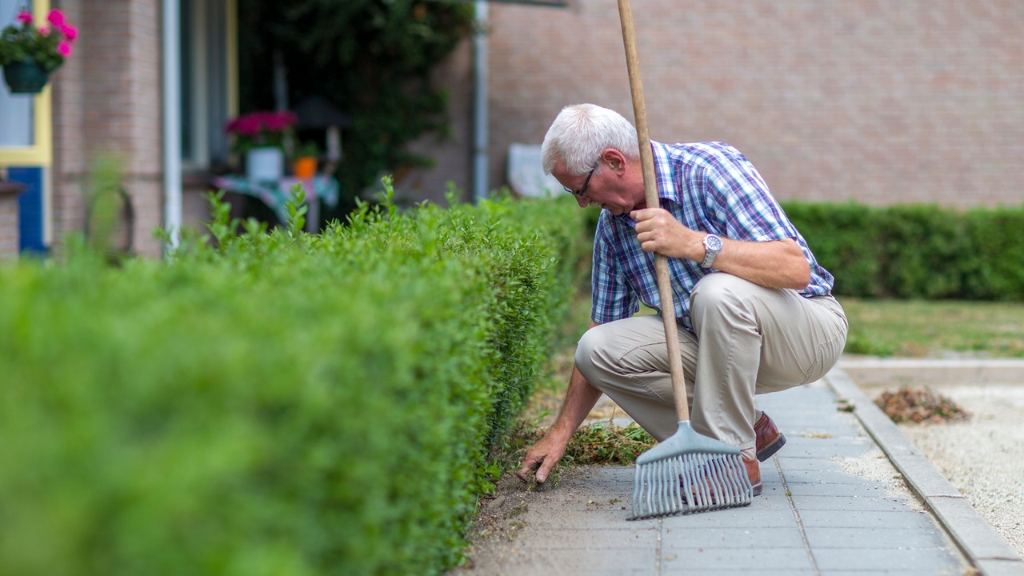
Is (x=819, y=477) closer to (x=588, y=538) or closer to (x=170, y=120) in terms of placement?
(x=588, y=538)

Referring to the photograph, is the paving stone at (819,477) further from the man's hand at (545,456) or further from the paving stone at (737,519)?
the man's hand at (545,456)

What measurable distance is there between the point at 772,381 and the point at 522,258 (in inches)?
38.8

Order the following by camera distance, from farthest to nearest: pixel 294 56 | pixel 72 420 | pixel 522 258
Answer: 1. pixel 294 56
2. pixel 522 258
3. pixel 72 420

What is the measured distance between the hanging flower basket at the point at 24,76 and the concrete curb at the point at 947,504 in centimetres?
485

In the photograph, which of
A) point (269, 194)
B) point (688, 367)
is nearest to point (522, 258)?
point (688, 367)

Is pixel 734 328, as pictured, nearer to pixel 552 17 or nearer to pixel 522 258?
pixel 522 258

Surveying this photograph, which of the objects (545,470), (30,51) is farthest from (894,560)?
(30,51)

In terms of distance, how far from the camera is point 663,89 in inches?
454

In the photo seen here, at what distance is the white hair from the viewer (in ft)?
10.6

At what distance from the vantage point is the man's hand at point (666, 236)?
10.3 feet

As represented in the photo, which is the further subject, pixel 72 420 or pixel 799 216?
pixel 799 216

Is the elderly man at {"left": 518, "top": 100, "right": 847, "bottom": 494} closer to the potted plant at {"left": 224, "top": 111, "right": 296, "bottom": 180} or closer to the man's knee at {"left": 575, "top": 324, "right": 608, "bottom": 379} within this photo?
the man's knee at {"left": 575, "top": 324, "right": 608, "bottom": 379}

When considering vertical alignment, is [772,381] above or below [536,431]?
above

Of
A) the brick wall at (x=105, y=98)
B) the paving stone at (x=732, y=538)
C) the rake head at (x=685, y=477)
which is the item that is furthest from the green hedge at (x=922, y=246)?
the paving stone at (x=732, y=538)
